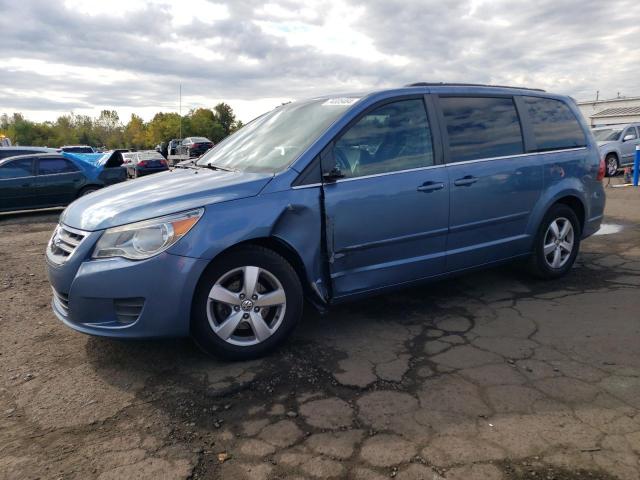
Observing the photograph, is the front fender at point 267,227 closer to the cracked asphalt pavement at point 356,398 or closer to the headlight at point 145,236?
the headlight at point 145,236

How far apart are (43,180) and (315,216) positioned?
10219 millimetres

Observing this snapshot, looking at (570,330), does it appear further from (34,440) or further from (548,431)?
(34,440)

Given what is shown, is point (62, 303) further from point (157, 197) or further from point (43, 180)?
point (43, 180)

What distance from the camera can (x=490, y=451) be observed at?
2.29 meters

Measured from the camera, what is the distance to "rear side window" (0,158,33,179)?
1108 cm

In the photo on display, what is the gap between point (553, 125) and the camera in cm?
477

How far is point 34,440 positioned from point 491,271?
430 cm

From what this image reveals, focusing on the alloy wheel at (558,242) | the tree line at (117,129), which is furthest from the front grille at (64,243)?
the tree line at (117,129)

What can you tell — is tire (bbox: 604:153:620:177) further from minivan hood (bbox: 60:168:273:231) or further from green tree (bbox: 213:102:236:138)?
green tree (bbox: 213:102:236:138)

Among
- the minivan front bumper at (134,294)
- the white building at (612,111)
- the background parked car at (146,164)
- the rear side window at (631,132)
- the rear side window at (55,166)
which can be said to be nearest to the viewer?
the minivan front bumper at (134,294)

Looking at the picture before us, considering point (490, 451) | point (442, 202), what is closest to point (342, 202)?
point (442, 202)

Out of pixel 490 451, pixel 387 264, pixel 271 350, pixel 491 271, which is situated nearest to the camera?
pixel 490 451

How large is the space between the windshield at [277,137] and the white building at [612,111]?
41.2 m

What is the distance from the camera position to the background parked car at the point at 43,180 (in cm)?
1111
